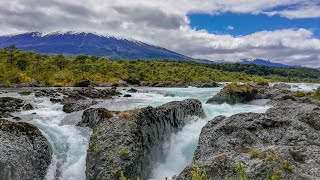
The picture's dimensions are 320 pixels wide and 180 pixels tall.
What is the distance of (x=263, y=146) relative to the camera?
523 inches

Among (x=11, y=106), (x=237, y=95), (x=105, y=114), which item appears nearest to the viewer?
(x=105, y=114)

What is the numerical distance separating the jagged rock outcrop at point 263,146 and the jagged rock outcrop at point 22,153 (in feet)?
23.0

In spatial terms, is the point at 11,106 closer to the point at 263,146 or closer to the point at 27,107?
the point at 27,107

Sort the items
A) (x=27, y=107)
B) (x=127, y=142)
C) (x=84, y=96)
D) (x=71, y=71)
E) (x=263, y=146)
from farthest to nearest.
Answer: (x=71, y=71) → (x=84, y=96) → (x=27, y=107) → (x=127, y=142) → (x=263, y=146)

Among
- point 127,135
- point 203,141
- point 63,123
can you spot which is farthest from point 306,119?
point 63,123

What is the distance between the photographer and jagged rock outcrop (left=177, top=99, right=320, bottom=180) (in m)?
10.5

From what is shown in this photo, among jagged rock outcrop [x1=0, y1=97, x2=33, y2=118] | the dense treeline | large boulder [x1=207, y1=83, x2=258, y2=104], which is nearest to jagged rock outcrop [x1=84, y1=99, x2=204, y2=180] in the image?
jagged rock outcrop [x1=0, y1=97, x2=33, y2=118]

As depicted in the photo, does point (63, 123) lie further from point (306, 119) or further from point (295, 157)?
point (295, 157)

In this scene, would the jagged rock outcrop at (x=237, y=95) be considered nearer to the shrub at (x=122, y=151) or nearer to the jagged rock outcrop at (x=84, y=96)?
the jagged rock outcrop at (x=84, y=96)

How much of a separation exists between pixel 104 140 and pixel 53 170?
2.95m

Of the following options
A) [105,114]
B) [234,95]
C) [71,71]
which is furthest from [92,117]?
[71,71]

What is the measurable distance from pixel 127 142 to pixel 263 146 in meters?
6.53

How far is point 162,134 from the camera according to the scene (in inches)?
879

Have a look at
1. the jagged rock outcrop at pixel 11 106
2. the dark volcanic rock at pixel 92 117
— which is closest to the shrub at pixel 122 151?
the dark volcanic rock at pixel 92 117
